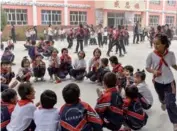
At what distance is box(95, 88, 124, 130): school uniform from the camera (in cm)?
270

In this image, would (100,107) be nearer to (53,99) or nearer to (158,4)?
(53,99)

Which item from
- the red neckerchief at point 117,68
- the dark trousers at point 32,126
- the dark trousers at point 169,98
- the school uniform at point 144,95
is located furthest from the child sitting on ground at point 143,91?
the dark trousers at point 32,126

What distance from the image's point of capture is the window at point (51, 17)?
70.0 ft

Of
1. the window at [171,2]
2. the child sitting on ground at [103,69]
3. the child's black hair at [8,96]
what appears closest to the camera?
the child's black hair at [8,96]

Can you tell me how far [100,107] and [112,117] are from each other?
181 millimetres

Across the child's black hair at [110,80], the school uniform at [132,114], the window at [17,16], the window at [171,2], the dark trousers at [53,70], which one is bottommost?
the school uniform at [132,114]

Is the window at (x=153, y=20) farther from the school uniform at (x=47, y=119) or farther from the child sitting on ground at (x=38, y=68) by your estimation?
the school uniform at (x=47, y=119)

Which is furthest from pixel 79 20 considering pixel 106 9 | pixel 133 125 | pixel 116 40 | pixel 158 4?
pixel 133 125

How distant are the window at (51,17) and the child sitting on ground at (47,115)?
19.5m

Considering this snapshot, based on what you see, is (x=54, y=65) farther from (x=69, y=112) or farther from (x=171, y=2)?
(x=171, y=2)

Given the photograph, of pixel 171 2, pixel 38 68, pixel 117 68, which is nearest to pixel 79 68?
pixel 38 68

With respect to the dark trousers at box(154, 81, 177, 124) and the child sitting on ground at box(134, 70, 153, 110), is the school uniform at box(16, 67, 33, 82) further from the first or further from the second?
the dark trousers at box(154, 81, 177, 124)

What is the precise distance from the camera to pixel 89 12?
78.3 ft

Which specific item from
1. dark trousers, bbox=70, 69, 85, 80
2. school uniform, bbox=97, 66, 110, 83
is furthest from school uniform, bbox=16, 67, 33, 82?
school uniform, bbox=97, 66, 110, 83
